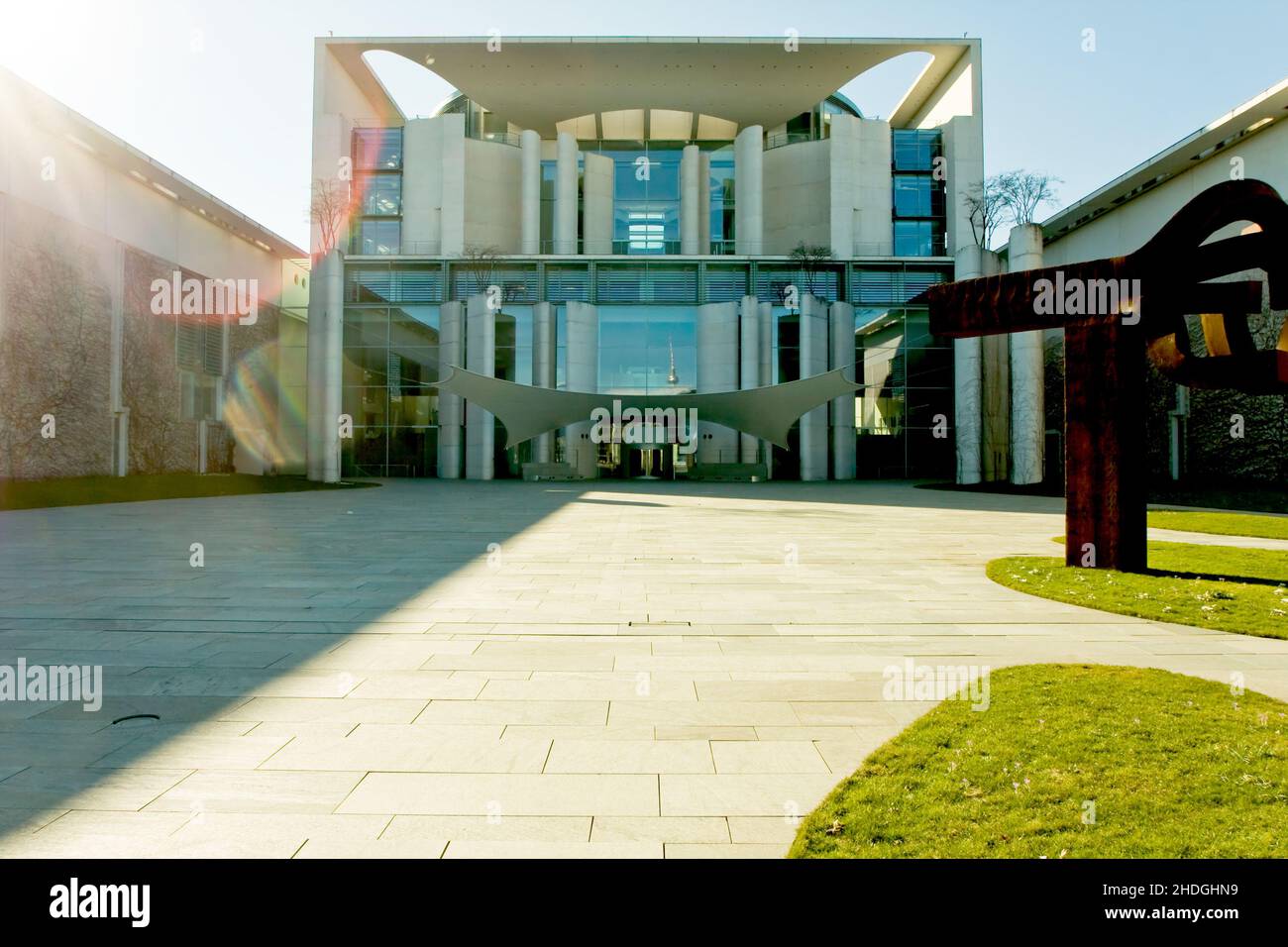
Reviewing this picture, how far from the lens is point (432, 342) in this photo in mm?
30844

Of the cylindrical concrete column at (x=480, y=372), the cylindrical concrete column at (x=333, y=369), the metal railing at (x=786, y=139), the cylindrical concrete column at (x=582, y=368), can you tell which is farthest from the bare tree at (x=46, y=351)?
the metal railing at (x=786, y=139)

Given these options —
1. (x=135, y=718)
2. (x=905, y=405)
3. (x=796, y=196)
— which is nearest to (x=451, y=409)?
(x=796, y=196)

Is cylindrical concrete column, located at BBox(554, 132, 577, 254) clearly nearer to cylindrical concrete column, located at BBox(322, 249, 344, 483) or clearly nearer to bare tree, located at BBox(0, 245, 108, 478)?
cylindrical concrete column, located at BBox(322, 249, 344, 483)

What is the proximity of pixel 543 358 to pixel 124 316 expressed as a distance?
13.4 meters

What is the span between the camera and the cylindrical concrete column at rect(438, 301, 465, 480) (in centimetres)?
3006

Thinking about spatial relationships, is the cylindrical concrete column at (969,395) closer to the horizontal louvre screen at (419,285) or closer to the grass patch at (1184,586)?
the grass patch at (1184,586)

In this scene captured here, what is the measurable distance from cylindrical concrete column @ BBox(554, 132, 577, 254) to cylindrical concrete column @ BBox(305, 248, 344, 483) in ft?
33.0

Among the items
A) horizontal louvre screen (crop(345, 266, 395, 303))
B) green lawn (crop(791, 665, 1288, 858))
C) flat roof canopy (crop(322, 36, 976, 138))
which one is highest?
flat roof canopy (crop(322, 36, 976, 138))

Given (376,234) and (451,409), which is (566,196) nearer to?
(376,234)

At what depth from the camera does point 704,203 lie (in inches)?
1331

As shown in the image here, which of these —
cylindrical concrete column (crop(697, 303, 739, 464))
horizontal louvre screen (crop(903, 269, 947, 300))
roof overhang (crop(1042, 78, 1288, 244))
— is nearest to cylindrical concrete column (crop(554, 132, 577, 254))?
cylindrical concrete column (crop(697, 303, 739, 464))

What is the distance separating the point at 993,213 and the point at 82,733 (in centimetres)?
3315
